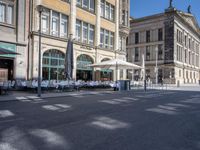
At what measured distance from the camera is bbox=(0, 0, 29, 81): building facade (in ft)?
70.2

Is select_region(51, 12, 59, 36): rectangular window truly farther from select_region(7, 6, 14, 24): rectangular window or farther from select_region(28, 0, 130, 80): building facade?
select_region(7, 6, 14, 24): rectangular window

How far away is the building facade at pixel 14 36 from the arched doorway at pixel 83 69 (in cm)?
779

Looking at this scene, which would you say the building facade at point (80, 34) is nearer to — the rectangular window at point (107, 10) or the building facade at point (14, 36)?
the rectangular window at point (107, 10)

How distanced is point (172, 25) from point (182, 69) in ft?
42.5

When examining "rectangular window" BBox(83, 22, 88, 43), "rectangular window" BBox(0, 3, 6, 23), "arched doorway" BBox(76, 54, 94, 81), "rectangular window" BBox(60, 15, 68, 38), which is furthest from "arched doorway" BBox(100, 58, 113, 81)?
"rectangular window" BBox(0, 3, 6, 23)

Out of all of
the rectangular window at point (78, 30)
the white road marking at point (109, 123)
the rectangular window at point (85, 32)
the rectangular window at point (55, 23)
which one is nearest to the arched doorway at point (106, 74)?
the rectangular window at point (85, 32)

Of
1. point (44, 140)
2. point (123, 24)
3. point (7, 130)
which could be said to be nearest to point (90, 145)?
point (44, 140)

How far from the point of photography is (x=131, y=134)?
6.64 meters

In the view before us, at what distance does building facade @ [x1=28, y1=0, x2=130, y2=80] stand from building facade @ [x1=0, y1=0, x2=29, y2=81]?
0.82m

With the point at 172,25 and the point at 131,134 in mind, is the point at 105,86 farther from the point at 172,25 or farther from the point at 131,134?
the point at 172,25

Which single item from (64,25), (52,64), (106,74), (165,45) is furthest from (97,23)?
(165,45)

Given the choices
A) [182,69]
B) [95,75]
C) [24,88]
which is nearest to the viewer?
[24,88]

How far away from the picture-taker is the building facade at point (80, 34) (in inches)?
980

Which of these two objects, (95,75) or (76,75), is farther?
(95,75)
